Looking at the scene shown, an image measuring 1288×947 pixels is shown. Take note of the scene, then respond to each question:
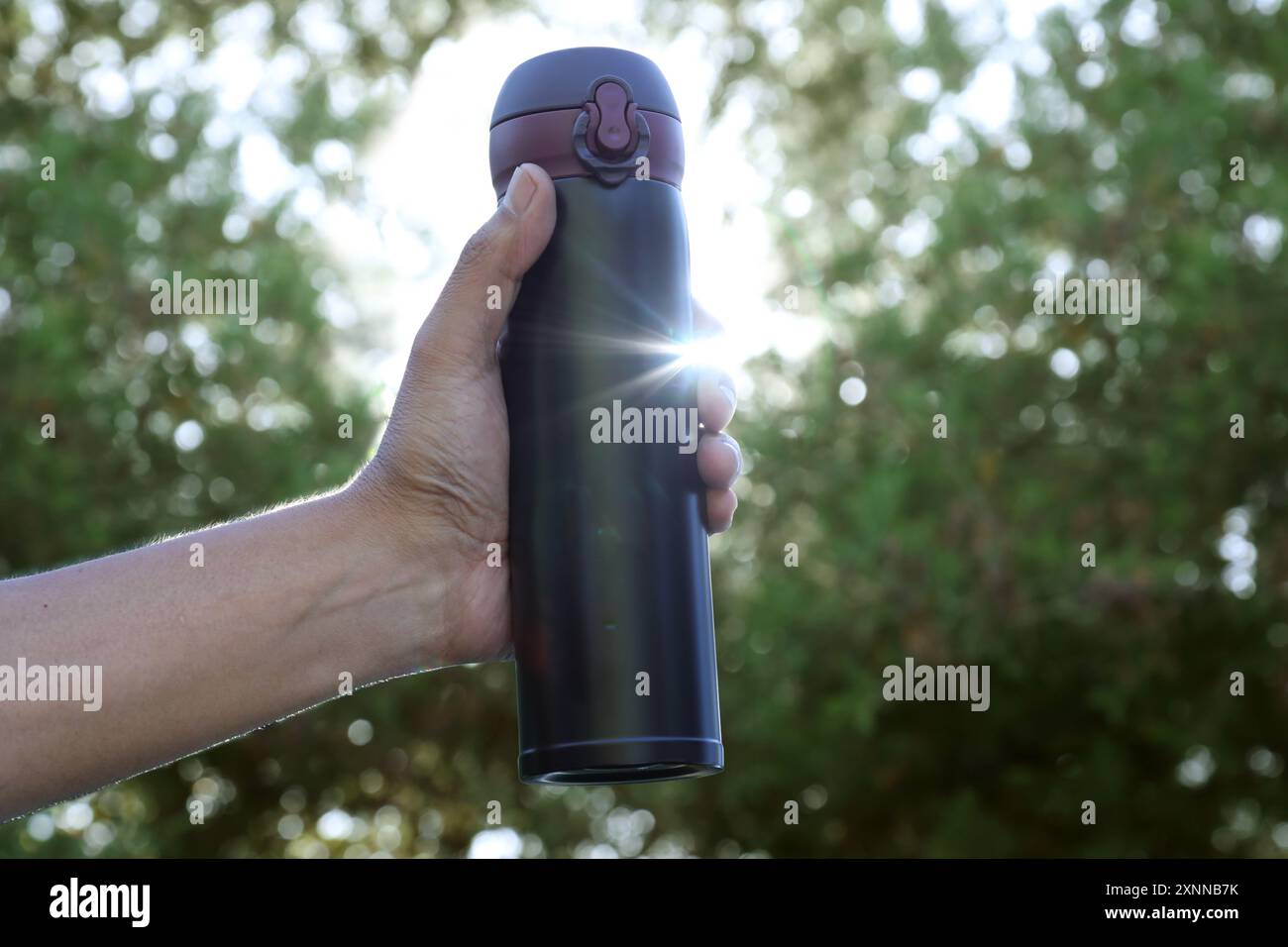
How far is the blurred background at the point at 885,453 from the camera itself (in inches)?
168

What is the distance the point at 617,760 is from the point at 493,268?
534 millimetres

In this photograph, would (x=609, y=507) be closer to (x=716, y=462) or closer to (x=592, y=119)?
(x=716, y=462)

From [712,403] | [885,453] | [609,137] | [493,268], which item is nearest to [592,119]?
[609,137]

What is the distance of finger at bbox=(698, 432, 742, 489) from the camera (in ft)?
4.53

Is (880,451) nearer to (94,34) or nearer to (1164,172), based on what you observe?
(1164,172)

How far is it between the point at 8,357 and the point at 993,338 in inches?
131

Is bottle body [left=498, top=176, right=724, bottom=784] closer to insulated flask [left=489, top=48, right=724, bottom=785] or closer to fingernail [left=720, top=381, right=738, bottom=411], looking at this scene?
insulated flask [left=489, top=48, right=724, bottom=785]

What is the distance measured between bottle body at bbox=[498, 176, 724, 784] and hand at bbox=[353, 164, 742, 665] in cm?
15

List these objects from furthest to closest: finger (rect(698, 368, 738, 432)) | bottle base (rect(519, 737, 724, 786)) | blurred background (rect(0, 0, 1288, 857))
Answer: blurred background (rect(0, 0, 1288, 857)), finger (rect(698, 368, 738, 432)), bottle base (rect(519, 737, 724, 786))

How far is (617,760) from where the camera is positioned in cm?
121

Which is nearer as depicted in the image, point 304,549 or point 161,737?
point 161,737

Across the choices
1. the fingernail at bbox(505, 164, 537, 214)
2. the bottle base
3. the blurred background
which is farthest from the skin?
the blurred background

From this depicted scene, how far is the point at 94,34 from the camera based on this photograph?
534 centimetres
